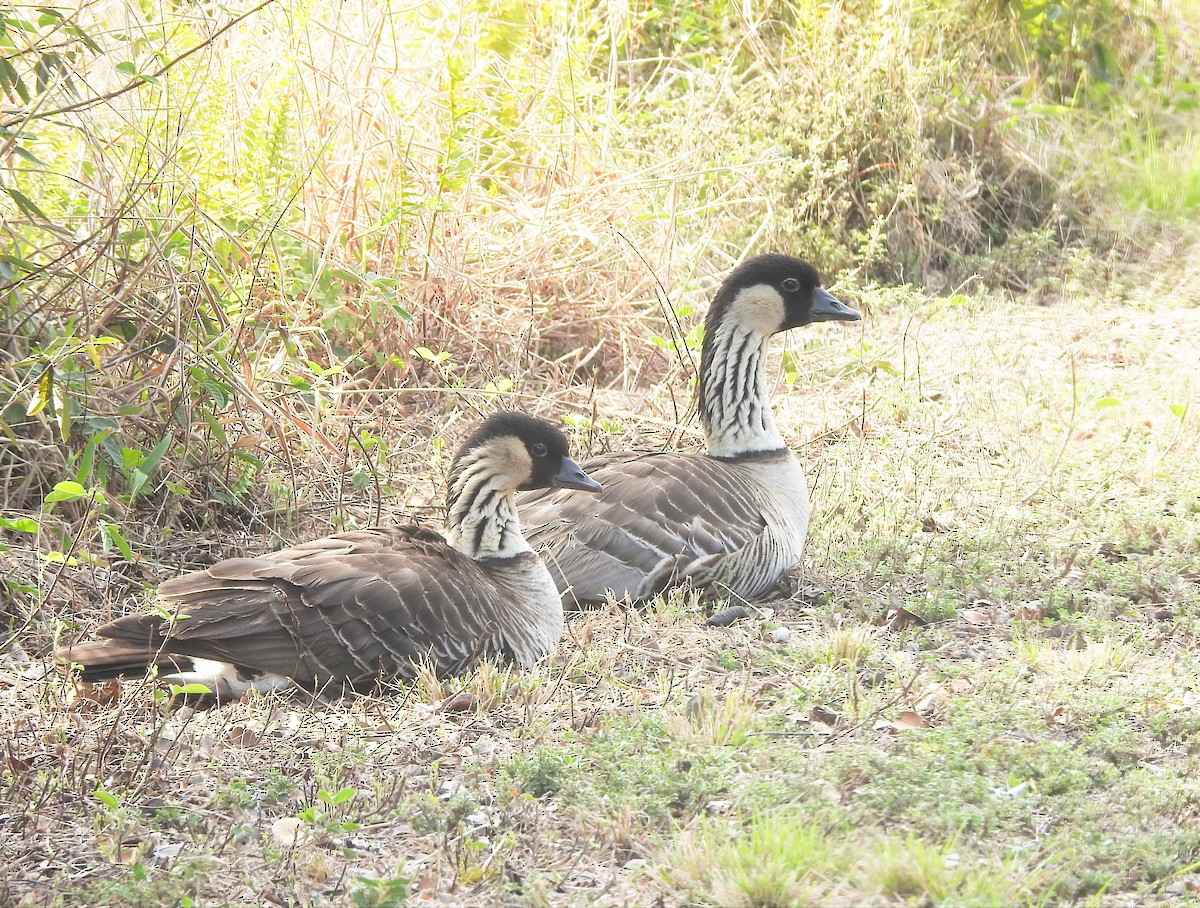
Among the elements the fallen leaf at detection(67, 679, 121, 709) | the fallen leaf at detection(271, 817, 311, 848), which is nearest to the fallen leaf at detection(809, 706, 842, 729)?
the fallen leaf at detection(271, 817, 311, 848)

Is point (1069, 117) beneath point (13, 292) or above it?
above

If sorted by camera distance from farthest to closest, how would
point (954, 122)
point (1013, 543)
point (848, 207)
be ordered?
point (954, 122) → point (848, 207) → point (1013, 543)

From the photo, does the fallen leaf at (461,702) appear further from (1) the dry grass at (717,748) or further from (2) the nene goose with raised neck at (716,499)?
(2) the nene goose with raised neck at (716,499)

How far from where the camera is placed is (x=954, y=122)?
11.2 meters

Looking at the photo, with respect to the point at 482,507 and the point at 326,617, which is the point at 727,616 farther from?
the point at 326,617

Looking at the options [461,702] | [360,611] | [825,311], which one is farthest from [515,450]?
[825,311]

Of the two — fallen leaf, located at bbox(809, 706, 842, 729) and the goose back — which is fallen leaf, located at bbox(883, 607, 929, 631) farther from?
fallen leaf, located at bbox(809, 706, 842, 729)

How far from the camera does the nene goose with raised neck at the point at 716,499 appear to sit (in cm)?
600

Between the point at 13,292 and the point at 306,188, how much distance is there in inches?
96.1

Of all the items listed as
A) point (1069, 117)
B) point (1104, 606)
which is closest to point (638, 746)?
point (1104, 606)

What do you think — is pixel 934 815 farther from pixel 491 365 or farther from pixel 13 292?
pixel 491 365

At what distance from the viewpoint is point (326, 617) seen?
4941mm

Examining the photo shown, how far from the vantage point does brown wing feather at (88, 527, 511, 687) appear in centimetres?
484

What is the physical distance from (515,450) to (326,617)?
3.34ft
